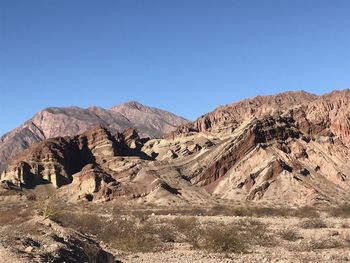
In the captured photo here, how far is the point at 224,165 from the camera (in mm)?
85250

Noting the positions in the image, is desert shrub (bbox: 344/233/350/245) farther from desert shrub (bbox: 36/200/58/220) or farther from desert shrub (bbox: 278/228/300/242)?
desert shrub (bbox: 36/200/58/220)

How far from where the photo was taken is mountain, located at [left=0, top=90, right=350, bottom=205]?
7588 centimetres

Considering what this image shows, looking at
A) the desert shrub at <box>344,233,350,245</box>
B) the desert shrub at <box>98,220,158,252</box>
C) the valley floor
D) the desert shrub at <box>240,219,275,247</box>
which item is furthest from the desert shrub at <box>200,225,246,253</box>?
the desert shrub at <box>344,233,350,245</box>

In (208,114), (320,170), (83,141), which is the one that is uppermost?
(208,114)

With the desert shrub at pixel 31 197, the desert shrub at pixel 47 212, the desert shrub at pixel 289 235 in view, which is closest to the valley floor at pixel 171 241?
the desert shrub at pixel 289 235

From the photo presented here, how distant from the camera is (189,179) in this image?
8362 cm

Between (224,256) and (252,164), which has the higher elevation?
(252,164)

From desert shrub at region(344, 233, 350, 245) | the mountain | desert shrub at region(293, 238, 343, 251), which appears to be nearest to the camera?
desert shrub at region(293, 238, 343, 251)

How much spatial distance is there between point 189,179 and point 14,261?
2622 inches

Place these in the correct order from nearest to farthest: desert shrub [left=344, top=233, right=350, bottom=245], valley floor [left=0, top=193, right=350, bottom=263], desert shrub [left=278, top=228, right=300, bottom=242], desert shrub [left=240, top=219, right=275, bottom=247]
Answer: valley floor [left=0, top=193, right=350, bottom=263] < desert shrub [left=344, top=233, right=350, bottom=245] < desert shrub [left=240, top=219, right=275, bottom=247] < desert shrub [left=278, top=228, right=300, bottom=242]

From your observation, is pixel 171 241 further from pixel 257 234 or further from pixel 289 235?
pixel 289 235

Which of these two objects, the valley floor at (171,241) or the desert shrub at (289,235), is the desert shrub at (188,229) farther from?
the desert shrub at (289,235)

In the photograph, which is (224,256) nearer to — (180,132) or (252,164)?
(252,164)

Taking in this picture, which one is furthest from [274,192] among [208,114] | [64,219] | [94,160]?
[208,114]
